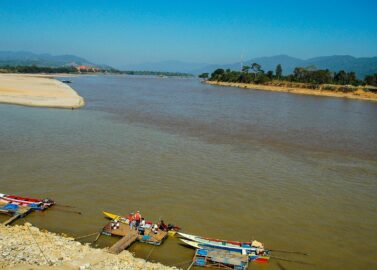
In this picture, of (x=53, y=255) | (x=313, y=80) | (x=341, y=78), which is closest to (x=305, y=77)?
(x=313, y=80)

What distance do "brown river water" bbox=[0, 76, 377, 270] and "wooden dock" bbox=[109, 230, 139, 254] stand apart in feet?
1.09

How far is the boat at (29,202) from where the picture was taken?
54.2 ft

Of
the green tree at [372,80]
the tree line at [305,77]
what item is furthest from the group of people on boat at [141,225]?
the green tree at [372,80]

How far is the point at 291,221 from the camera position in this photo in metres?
17.6

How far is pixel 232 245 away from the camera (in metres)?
14.1

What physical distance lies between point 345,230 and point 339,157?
15.0m

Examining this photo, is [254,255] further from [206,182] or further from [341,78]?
[341,78]


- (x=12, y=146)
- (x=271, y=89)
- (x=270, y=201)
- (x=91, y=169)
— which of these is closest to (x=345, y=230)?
(x=270, y=201)

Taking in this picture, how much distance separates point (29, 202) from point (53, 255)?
5154 millimetres

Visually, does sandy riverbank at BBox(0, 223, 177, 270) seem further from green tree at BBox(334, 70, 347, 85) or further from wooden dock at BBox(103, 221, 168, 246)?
green tree at BBox(334, 70, 347, 85)

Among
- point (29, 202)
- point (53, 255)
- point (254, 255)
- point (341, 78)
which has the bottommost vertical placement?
point (254, 255)

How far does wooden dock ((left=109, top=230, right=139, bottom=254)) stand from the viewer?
1320 centimetres

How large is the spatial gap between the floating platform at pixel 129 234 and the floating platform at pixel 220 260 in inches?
70.3

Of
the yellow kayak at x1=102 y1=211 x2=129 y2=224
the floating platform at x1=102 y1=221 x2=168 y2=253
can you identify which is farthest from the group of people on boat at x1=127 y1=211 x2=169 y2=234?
the yellow kayak at x1=102 y1=211 x2=129 y2=224
